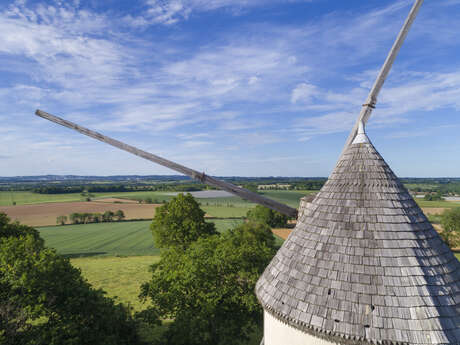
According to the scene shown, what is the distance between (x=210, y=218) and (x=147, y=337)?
159ft

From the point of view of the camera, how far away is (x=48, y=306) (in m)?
9.80

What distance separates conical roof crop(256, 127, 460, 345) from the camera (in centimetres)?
484

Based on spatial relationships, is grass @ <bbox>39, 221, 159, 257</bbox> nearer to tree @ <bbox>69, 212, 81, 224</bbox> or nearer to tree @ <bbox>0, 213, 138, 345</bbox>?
tree @ <bbox>69, 212, 81, 224</bbox>

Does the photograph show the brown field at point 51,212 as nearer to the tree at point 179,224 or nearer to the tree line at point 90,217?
the tree line at point 90,217

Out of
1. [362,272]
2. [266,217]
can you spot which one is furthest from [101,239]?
[362,272]

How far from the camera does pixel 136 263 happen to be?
3769 cm

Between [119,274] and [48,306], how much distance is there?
24836 mm

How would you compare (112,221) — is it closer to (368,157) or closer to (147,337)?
(147,337)

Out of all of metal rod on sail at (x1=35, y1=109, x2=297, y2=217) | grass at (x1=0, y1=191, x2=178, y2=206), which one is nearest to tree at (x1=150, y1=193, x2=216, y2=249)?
metal rod on sail at (x1=35, y1=109, x2=297, y2=217)

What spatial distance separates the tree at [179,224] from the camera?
26.2 meters

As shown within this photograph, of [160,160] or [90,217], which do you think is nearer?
[160,160]

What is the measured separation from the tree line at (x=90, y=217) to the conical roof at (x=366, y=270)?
70.6m

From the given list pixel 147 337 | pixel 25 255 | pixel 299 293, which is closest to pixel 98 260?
pixel 147 337

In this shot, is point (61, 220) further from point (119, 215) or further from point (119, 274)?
point (119, 274)
